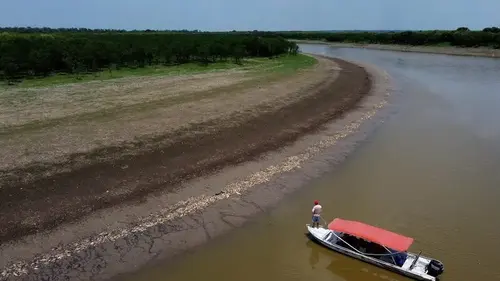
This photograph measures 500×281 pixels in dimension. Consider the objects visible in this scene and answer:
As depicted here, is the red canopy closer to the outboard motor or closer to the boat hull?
the boat hull

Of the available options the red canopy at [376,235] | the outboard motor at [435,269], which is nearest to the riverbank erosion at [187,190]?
the red canopy at [376,235]

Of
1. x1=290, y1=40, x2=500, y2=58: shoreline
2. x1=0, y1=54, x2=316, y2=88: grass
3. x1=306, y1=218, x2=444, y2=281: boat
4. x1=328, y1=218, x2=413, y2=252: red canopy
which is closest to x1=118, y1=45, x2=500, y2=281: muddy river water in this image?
x1=306, y1=218, x2=444, y2=281: boat

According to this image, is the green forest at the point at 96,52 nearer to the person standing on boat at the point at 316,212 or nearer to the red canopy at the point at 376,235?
the person standing on boat at the point at 316,212

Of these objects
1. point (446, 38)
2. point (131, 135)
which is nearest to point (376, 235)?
point (131, 135)

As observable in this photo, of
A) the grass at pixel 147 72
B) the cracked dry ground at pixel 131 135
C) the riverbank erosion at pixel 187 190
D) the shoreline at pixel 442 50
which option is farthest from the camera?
the shoreline at pixel 442 50

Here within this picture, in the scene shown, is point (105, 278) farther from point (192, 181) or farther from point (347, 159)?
point (347, 159)

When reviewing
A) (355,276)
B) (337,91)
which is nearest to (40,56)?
(337,91)
